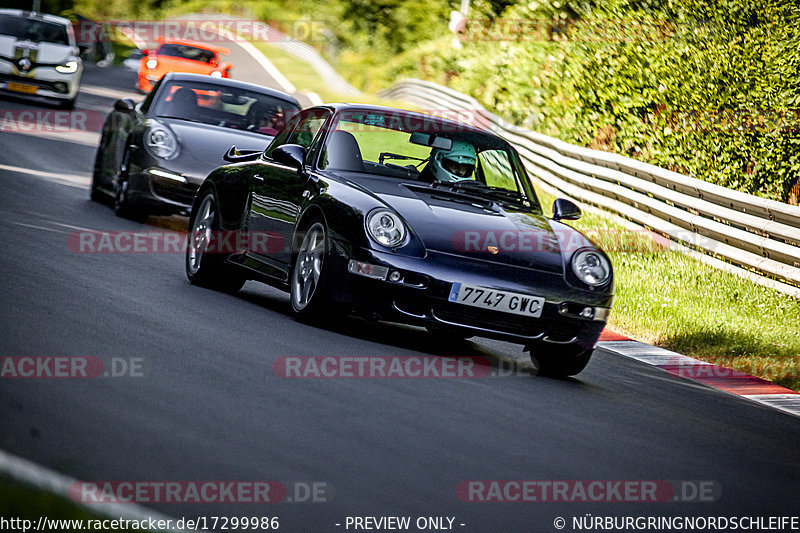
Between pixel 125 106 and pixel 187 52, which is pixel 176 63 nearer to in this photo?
pixel 187 52

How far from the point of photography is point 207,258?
9062 mm

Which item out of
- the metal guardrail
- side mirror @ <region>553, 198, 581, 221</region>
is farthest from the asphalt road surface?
the metal guardrail

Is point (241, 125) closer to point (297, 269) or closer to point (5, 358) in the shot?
point (297, 269)

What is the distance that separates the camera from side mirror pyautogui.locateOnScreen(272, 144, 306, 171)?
821 cm

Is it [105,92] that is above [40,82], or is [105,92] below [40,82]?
below

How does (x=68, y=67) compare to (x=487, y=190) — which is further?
(x=68, y=67)

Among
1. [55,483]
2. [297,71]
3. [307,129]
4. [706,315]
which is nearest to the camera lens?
[55,483]

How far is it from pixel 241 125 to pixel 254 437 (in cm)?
826

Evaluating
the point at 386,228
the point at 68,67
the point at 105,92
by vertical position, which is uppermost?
the point at 386,228

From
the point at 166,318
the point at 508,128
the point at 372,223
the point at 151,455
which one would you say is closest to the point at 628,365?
the point at 372,223

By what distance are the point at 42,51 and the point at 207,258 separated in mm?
15674

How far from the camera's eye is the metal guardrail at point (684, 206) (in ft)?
37.0

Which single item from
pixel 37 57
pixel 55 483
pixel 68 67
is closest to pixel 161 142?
pixel 55 483

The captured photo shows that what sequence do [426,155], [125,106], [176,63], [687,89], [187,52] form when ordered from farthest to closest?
[187,52]
[176,63]
[687,89]
[125,106]
[426,155]
